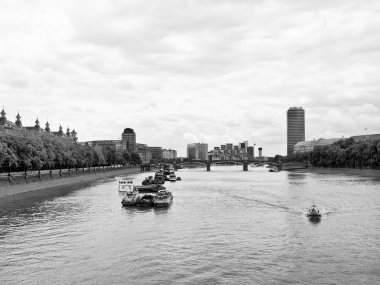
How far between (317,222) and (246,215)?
468 inches

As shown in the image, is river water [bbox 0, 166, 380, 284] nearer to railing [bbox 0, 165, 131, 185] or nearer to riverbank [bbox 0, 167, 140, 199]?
riverbank [bbox 0, 167, 140, 199]

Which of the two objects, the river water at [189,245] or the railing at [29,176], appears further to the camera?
the railing at [29,176]

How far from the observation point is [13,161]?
110875mm

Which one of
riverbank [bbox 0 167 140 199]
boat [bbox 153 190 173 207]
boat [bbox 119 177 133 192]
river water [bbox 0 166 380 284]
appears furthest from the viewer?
boat [bbox 119 177 133 192]

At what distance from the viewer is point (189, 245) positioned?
49.4 m

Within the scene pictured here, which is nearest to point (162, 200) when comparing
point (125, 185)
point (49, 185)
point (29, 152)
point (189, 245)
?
point (125, 185)

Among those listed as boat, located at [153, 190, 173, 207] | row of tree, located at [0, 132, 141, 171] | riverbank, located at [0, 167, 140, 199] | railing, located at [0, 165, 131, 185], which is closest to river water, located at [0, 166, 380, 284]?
boat, located at [153, 190, 173, 207]

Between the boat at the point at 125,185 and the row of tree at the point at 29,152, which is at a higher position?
the row of tree at the point at 29,152

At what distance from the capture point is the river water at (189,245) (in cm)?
3866

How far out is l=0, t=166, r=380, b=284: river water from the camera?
38.7 meters

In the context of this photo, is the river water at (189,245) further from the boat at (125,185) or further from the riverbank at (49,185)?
the boat at (125,185)

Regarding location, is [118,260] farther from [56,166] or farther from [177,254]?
[56,166]

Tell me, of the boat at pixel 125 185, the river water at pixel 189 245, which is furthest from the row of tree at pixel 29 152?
the river water at pixel 189 245

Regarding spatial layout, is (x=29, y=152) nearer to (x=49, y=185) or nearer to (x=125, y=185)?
(x=49, y=185)
